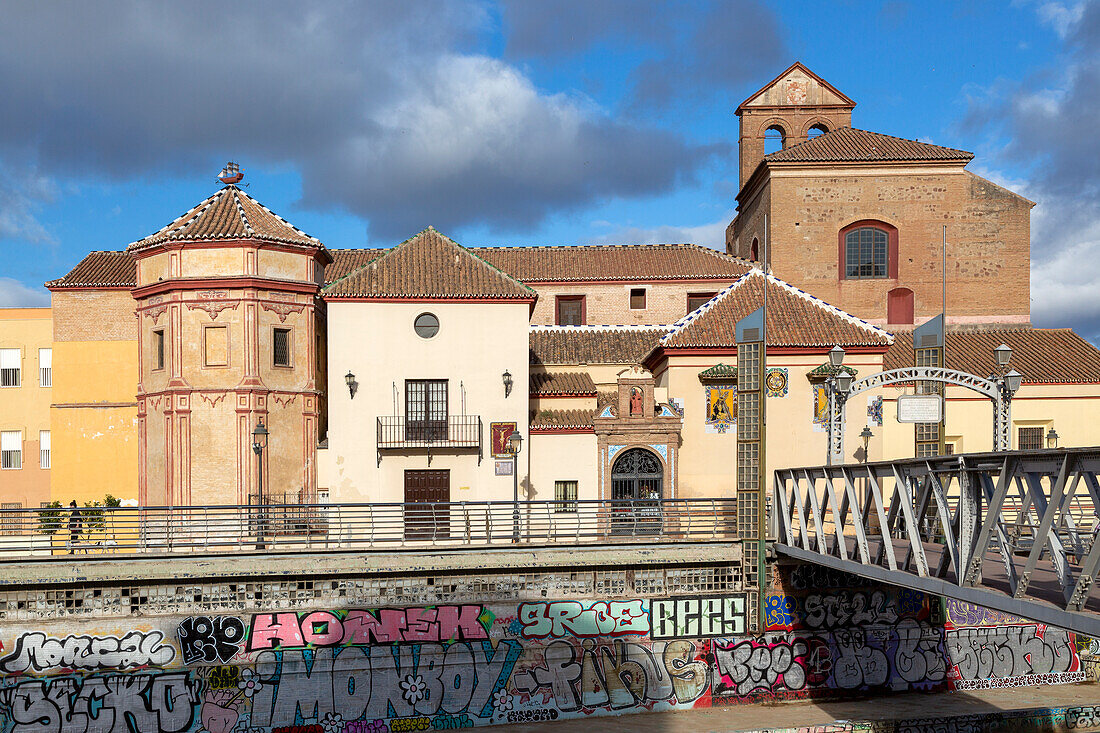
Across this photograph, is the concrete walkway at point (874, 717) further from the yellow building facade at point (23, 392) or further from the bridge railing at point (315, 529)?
the yellow building facade at point (23, 392)

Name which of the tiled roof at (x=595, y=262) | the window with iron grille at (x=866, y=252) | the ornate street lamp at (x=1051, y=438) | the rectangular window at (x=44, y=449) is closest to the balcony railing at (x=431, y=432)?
the tiled roof at (x=595, y=262)

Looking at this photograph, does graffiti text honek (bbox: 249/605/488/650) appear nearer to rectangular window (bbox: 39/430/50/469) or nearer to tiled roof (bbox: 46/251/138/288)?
tiled roof (bbox: 46/251/138/288)

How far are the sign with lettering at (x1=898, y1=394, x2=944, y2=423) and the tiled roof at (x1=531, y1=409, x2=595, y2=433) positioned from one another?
10.7 meters

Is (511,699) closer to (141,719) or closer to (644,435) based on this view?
(141,719)

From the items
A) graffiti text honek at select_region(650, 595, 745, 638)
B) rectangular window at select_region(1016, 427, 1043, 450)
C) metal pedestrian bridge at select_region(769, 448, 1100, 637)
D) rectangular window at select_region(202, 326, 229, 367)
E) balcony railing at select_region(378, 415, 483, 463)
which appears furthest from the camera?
rectangular window at select_region(1016, 427, 1043, 450)

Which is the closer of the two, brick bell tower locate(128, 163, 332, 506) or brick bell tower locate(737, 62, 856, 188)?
brick bell tower locate(128, 163, 332, 506)

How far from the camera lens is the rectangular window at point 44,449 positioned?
3512 cm

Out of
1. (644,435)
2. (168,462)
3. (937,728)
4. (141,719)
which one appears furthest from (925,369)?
(168,462)

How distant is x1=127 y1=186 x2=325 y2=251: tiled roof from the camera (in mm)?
27109

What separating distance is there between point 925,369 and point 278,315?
17212 mm

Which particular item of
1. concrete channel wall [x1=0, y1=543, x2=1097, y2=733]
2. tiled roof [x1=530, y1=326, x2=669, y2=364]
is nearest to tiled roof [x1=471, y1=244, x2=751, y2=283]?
tiled roof [x1=530, y1=326, x2=669, y2=364]

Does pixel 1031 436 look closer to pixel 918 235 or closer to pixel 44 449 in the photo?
pixel 918 235

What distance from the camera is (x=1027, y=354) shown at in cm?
3297

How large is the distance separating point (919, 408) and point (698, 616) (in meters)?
5.87
